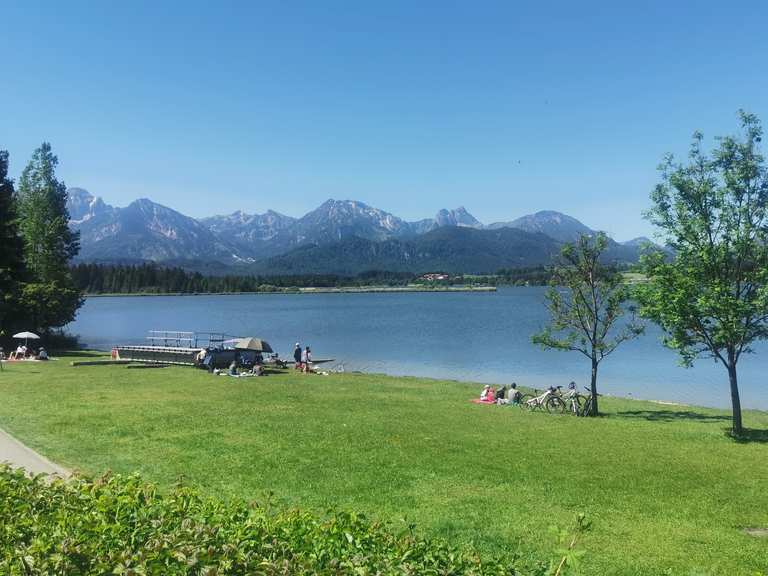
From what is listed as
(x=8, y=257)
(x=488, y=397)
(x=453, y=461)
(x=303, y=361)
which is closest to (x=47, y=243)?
(x=8, y=257)

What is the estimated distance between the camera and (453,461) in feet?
44.9

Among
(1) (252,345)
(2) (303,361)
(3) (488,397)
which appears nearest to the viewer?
(3) (488,397)

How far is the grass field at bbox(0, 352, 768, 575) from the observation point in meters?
9.42

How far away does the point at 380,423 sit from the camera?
18.2 meters

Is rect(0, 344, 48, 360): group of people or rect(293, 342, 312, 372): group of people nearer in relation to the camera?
rect(293, 342, 312, 372): group of people

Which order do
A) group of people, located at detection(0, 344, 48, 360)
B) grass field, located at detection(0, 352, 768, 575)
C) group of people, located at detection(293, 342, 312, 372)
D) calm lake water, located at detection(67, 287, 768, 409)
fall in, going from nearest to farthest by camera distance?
grass field, located at detection(0, 352, 768, 575) < group of people, located at detection(293, 342, 312, 372) < group of people, located at detection(0, 344, 48, 360) < calm lake water, located at detection(67, 287, 768, 409)

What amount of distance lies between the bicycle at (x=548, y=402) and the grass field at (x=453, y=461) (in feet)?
7.26

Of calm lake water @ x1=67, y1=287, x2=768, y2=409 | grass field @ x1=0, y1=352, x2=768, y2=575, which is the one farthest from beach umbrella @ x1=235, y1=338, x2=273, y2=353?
grass field @ x1=0, y1=352, x2=768, y2=575

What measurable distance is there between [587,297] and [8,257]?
4336cm

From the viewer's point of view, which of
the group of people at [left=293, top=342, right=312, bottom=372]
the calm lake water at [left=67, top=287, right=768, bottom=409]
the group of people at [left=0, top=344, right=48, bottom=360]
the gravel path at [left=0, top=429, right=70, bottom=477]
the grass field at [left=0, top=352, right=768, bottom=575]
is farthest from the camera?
the calm lake water at [left=67, top=287, right=768, bottom=409]

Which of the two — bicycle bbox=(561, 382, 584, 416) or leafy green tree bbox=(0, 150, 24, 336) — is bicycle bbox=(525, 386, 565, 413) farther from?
leafy green tree bbox=(0, 150, 24, 336)

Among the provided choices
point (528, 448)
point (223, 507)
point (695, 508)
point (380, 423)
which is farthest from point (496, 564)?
point (380, 423)

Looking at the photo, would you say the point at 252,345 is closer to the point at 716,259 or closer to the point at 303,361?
the point at 303,361

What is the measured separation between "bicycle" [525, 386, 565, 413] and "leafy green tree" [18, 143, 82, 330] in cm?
3970
